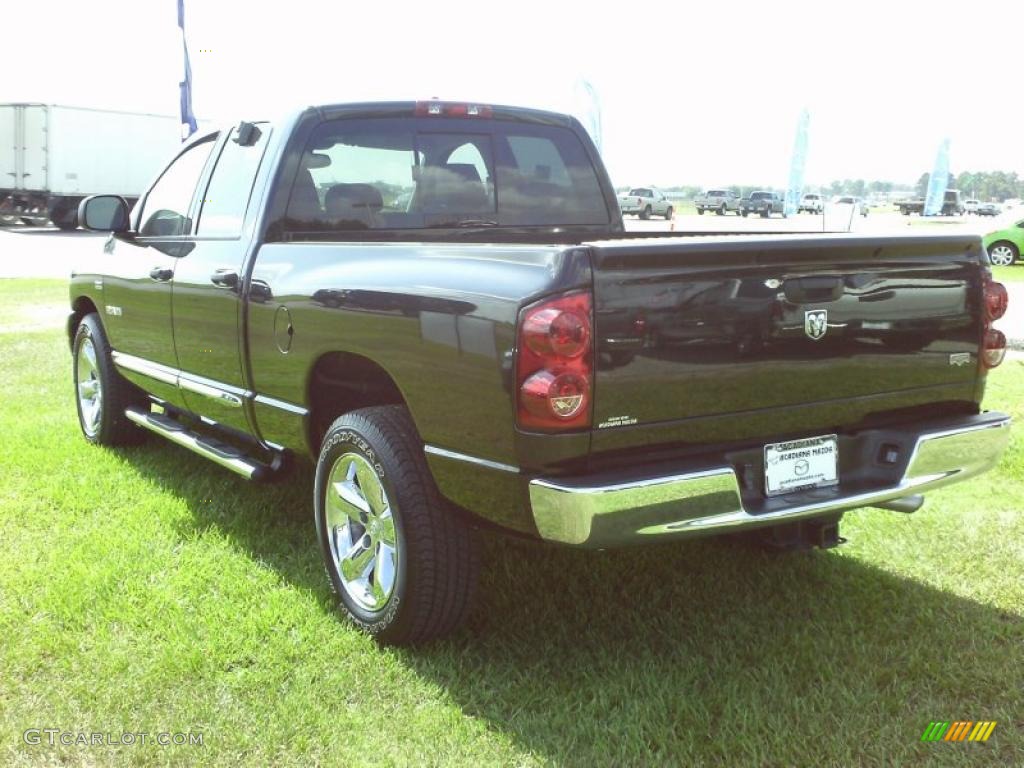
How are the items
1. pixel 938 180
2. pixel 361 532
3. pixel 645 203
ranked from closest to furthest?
pixel 361 532, pixel 938 180, pixel 645 203

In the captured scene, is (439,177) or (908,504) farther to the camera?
(439,177)

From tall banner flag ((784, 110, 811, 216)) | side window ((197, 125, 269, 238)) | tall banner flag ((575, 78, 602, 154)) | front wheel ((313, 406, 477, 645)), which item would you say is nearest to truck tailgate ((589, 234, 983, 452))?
front wheel ((313, 406, 477, 645))

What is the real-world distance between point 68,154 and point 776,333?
103 feet

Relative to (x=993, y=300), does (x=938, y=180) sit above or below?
above

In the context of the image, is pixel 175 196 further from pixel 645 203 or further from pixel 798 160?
pixel 645 203

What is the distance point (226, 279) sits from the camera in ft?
14.0

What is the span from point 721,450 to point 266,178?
232 cm

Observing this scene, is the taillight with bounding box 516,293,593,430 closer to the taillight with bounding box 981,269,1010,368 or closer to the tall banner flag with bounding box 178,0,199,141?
the taillight with bounding box 981,269,1010,368

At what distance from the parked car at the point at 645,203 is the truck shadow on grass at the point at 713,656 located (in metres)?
47.2

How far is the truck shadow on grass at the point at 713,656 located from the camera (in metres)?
2.96

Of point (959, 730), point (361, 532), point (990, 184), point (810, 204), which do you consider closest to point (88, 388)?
point (361, 532)

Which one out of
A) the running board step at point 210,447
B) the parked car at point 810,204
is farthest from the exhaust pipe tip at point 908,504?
the parked car at point 810,204

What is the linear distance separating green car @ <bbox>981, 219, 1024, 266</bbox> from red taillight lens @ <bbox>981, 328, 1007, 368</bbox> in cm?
1972

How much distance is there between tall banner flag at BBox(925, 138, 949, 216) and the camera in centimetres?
3619
